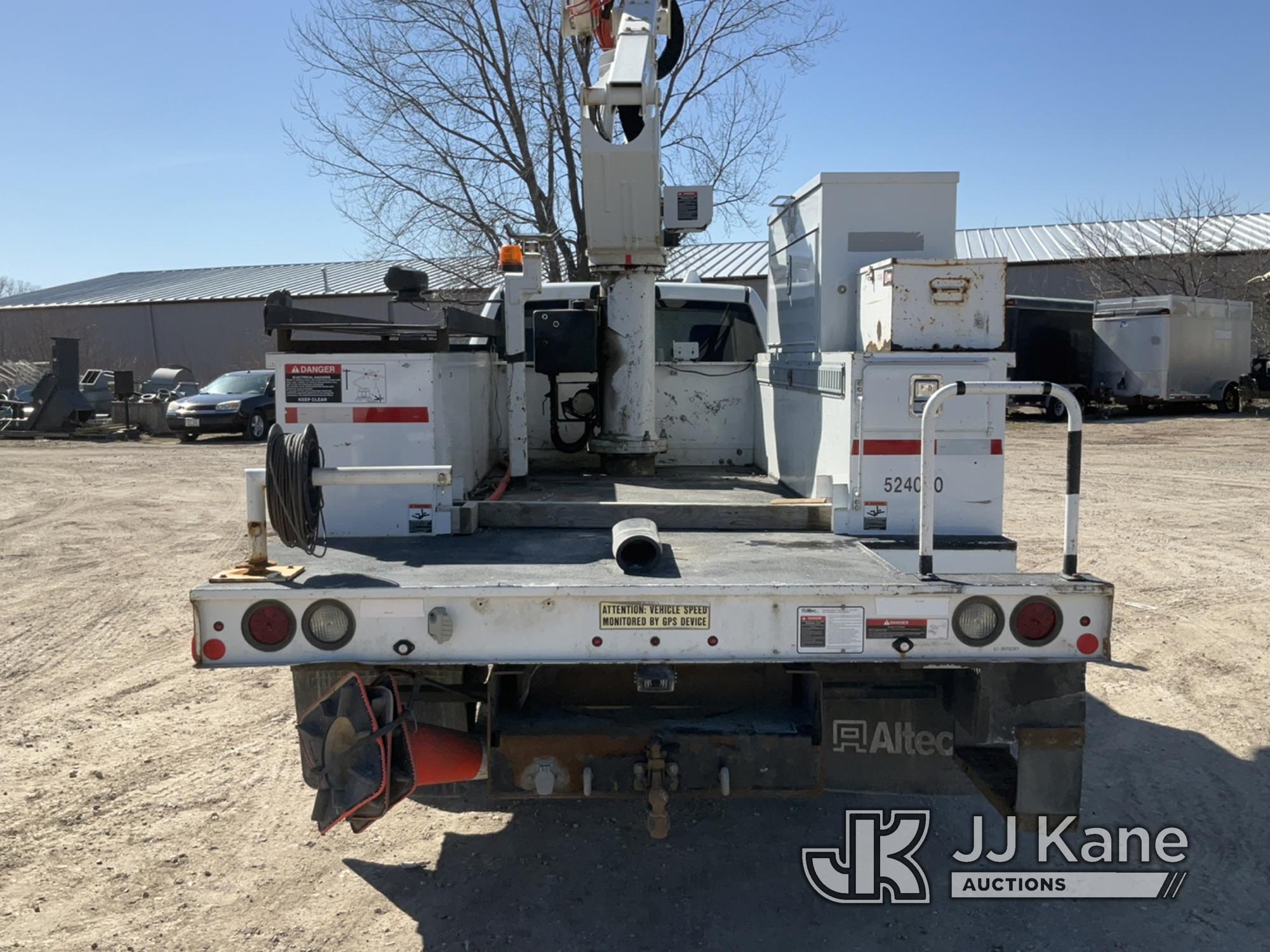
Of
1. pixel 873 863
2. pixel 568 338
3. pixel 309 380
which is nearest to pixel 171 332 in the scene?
pixel 568 338

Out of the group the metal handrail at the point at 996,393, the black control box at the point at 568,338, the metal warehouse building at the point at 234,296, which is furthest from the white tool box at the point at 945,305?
the metal warehouse building at the point at 234,296

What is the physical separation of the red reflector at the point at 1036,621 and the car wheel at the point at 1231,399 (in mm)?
24766

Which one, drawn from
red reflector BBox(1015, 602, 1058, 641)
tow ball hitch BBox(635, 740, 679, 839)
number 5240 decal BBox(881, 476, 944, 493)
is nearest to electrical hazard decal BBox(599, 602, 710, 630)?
tow ball hitch BBox(635, 740, 679, 839)

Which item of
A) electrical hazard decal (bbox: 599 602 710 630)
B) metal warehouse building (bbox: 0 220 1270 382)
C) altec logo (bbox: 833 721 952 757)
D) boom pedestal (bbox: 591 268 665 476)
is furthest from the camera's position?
metal warehouse building (bbox: 0 220 1270 382)

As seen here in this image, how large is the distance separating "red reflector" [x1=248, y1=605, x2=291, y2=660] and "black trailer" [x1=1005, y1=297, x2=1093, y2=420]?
76.7 feet

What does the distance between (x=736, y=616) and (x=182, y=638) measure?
5112mm

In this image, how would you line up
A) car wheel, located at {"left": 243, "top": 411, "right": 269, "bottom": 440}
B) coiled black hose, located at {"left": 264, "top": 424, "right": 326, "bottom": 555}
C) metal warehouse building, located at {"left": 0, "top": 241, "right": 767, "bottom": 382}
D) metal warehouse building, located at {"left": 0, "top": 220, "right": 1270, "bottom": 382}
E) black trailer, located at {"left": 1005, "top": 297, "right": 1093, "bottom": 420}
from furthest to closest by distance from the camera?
metal warehouse building, located at {"left": 0, "top": 241, "right": 767, "bottom": 382}, metal warehouse building, located at {"left": 0, "top": 220, "right": 1270, "bottom": 382}, black trailer, located at {"left": 1005, "top": 297, "right": 1093, "bottom": 420}, car wheel, located at {"left": 243, "top": 411, "right": 269, "bottom": 440}, coiled black hose, located at {"left": 264, "top": 424, "right": 326, "bottom": 555}

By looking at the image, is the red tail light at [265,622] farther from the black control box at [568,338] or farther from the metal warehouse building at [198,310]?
the metal warehouse building at [198,310]

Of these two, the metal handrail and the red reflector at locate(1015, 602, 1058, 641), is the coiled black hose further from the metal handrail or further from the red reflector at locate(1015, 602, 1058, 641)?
the red reflector at locate(1015, 602, 1058, 641)

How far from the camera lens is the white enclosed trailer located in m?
23.6

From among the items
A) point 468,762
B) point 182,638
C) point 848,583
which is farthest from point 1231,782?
point 182,638

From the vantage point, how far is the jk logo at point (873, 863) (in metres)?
3.80

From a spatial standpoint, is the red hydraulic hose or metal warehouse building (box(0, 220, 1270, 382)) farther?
metal warehouse building (box(0, 220, 1270, 382))

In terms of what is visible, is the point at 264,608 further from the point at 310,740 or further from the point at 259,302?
the point at 259,302
